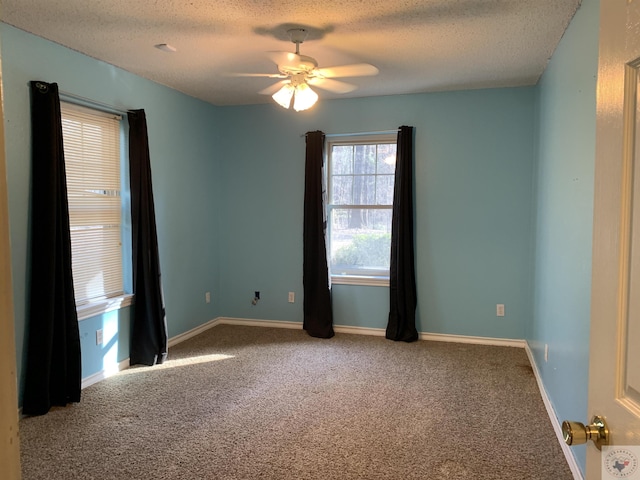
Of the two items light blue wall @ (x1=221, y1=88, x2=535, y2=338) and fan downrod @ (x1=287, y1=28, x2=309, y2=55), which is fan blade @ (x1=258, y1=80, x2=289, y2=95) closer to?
fan downrod @ (x1=287, y1=28, x2=309, y2=55)

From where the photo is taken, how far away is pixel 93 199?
11.1 ft

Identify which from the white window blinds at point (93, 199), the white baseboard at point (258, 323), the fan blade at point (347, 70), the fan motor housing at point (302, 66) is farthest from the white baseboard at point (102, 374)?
the fan blade at point (347, 70)

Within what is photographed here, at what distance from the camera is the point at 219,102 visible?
15.6 ft

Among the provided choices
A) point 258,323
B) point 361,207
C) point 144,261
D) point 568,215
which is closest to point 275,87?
point 144,261

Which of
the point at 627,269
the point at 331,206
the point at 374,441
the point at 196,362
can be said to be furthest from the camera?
the point at 331,206

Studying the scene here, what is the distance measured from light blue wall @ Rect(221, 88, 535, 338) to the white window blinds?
62.4 inches

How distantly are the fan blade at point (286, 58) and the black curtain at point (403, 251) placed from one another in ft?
6.24

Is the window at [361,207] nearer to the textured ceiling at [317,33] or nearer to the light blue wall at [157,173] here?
the textured ceiling at [317,33]

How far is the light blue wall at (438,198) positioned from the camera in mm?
4176

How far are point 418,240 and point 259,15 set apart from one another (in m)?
2.62

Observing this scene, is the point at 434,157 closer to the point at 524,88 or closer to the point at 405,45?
the point at 524,88

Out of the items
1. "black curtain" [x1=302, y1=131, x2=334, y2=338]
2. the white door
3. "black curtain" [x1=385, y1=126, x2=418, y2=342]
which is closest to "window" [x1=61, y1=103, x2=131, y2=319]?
"black curtain" [x1=302, y1=131, x2=334, y2=338]

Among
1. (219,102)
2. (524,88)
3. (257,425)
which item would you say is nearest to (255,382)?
(257,425)

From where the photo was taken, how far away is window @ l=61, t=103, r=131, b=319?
321 cm
